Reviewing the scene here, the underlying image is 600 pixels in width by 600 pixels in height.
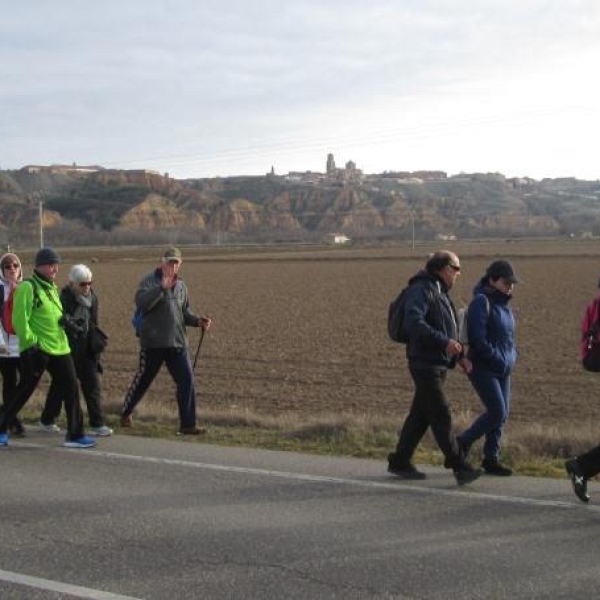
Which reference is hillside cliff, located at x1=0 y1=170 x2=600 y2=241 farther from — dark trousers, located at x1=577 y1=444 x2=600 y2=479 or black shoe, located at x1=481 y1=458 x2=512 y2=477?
dark trousers, located at x1=577 y1=444 x2=600 y2=479

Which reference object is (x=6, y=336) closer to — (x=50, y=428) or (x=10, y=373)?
(x=10, y=373)

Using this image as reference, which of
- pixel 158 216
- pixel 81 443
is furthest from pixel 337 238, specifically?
pixel 81 443

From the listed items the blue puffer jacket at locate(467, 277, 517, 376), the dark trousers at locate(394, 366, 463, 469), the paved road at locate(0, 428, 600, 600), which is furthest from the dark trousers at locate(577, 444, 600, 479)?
the blue puffer jacket at locate(467, 277, 517, 376)

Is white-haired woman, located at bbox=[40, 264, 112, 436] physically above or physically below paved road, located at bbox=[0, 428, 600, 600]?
above

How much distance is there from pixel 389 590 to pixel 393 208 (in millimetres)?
195974

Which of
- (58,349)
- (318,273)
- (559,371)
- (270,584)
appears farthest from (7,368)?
(318,273)

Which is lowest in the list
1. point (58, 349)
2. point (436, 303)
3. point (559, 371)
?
point (559, 371)

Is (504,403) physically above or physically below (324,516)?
above

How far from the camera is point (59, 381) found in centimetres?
859

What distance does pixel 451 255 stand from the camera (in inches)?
280

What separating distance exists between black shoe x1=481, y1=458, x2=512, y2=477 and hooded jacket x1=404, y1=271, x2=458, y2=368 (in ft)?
2.87

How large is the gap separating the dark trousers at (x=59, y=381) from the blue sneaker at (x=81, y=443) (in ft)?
0.11

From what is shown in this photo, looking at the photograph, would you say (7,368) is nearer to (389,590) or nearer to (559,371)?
(389,590)

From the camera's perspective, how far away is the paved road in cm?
484
